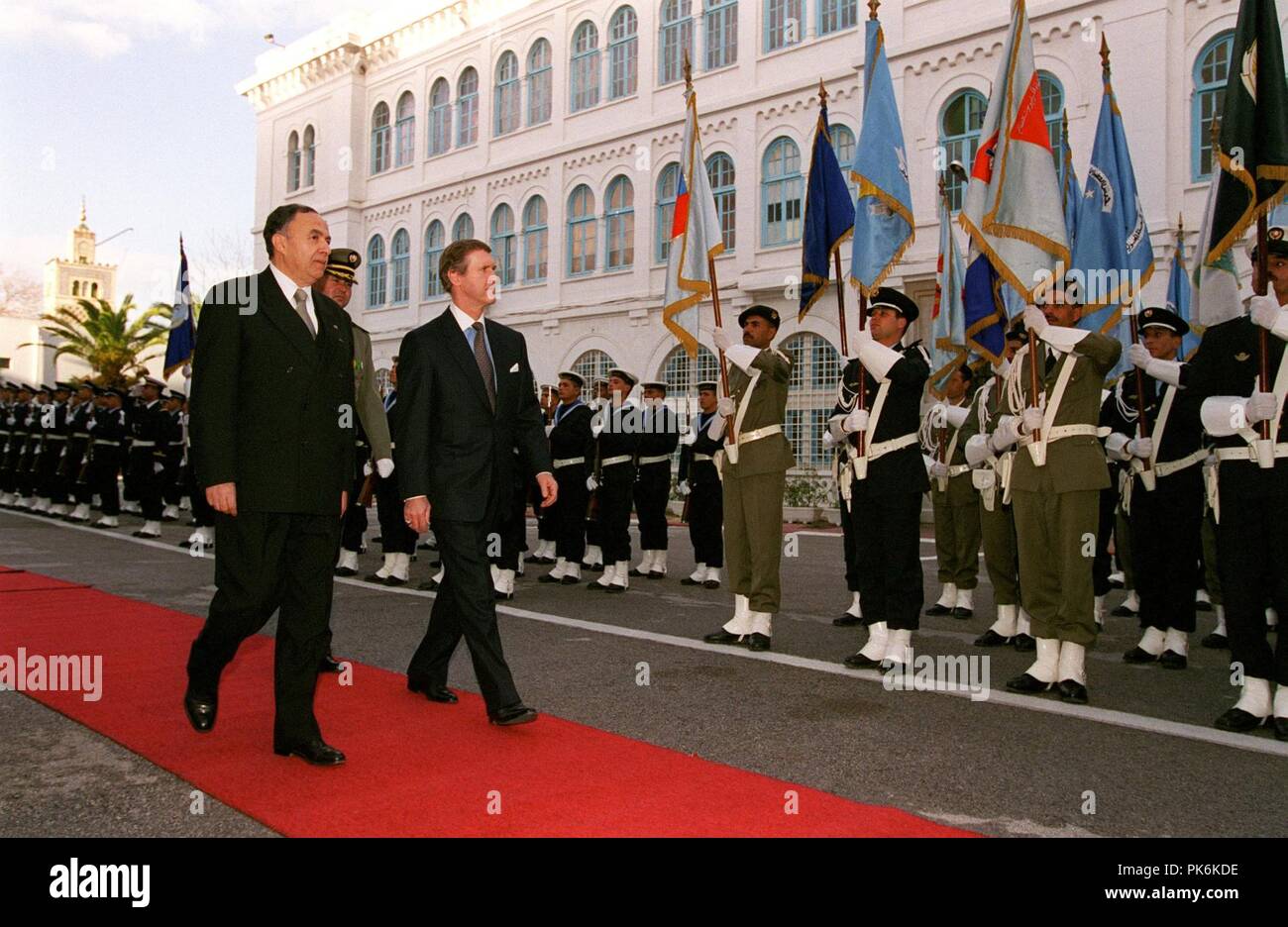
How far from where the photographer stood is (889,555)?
19.9 feet

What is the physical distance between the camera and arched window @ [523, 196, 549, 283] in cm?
2959

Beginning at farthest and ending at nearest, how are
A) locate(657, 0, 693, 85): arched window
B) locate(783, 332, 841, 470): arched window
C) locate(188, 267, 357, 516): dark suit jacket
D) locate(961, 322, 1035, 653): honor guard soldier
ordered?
locate(657, 0, 693, 85): arched window → locate(783, 332, 841, 470): arched window → locate(961, 322, 1035, 653): honor guard soldier → locate(188, 267, 357, 516): dark suit jacket

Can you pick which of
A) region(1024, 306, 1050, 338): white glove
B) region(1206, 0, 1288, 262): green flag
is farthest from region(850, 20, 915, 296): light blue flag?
region(1206, 0, 1288, 262): green flag

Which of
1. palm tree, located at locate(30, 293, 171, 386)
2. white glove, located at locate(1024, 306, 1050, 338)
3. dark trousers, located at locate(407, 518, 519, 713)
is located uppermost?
palm tree, located at locate(30, 293, 171, 386)

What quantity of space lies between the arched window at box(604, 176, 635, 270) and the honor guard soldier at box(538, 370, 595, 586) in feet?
53.8

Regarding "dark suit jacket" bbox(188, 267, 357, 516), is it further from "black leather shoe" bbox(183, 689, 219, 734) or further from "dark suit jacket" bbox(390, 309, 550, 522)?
"black leather shoe" bbox(183, 689, 219, 734)

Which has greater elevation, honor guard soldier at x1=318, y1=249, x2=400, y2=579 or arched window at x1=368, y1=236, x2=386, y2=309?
arched window at x1=368, y1=236, x2=386, y2=309

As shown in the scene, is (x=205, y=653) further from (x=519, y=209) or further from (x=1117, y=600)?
(x=519, y=209)

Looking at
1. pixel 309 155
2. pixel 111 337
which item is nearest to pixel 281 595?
pixel 309 155

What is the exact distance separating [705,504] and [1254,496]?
647cm

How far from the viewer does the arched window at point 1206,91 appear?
57.9 feet

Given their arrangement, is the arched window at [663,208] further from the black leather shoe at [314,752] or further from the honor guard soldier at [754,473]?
the black leather shoe at [314,752]
